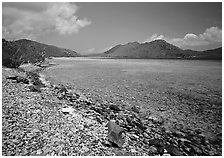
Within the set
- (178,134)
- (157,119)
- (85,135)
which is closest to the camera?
(85,135)

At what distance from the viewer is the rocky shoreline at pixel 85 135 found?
19.3 feet

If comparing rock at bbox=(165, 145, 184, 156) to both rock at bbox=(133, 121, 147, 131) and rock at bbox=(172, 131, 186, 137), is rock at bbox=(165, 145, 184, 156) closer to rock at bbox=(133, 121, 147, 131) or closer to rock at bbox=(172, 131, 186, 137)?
rock at bbox=(172, 131, 186, 137)

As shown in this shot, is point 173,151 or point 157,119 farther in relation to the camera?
point 157,119

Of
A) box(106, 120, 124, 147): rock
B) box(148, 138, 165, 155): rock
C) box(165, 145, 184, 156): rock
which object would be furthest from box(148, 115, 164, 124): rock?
box(106, 120, 124, 147): rock

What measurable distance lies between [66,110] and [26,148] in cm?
407

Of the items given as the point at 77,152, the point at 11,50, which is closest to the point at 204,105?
the point at 77,152

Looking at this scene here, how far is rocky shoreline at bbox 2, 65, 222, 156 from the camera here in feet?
19.3

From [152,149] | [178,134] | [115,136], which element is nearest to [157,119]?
[178,134]

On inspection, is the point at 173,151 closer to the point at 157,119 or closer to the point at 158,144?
the point at 158,144

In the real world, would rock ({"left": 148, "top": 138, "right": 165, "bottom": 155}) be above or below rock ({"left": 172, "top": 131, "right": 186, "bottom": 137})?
above

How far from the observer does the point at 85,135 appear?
22.6ft

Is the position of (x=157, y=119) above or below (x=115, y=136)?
below

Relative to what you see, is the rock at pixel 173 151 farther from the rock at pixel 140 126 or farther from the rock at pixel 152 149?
the rock at pixel 140 126

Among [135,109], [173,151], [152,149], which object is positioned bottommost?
[173,151]
